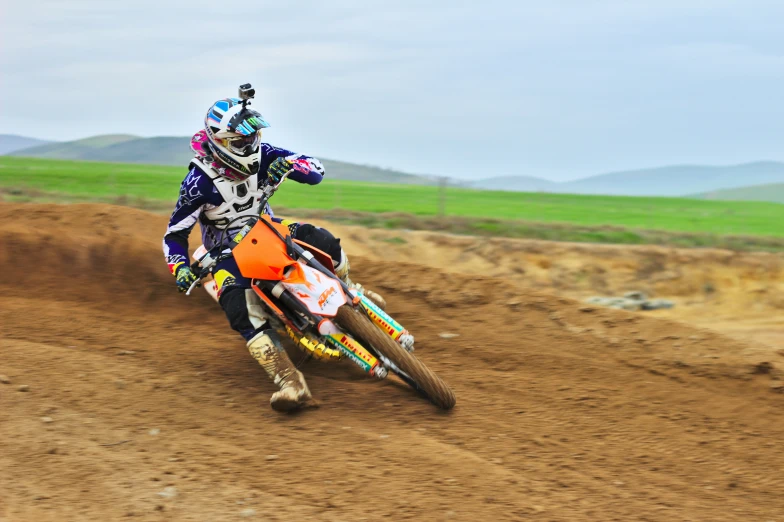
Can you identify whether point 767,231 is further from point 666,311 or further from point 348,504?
point 348,504

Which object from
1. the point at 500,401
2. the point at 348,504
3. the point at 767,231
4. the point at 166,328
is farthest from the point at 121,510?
the point at 767,231

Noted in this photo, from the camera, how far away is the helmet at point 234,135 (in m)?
6.12

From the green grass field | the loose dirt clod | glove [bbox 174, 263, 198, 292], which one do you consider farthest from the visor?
the green grass field

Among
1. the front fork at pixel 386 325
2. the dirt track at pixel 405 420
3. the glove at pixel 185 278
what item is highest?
the glove at pixel 185 278

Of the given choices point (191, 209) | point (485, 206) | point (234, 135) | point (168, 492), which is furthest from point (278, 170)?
point (485, 206)

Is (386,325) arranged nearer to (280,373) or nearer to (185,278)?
(280,373)

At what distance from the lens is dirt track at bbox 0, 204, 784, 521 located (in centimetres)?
441

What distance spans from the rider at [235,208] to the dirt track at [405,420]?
529mm

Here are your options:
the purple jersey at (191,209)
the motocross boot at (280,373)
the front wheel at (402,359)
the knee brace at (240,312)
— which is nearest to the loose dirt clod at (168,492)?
the motocross boot at (280,373)

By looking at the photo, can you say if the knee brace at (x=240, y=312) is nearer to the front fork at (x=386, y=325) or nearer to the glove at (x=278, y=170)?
the front fork at (x=386, y=325)

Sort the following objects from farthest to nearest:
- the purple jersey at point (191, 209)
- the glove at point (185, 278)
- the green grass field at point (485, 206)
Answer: the green grass field at point (485, 206) < the purple jersey at point (191, 209) < the glove at point (185, 278)

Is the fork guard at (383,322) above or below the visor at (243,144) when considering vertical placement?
below

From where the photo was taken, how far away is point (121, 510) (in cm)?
427

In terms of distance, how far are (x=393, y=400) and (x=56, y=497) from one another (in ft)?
8.30
